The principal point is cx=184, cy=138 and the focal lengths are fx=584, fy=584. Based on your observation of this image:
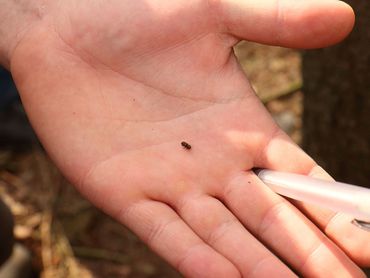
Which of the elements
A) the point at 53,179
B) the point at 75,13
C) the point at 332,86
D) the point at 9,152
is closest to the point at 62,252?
the point at 53,179

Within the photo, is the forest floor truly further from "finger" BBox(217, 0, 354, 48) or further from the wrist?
"finger" BBox(217, 0, 354, 48)

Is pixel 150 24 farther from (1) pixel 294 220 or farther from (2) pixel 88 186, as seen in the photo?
(1) pixel 294 220

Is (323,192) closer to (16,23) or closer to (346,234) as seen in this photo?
(346,234)

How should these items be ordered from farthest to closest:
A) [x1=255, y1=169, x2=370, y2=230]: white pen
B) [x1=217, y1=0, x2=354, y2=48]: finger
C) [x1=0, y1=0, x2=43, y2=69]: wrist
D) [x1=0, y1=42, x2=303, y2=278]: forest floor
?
1. [x1=0, y1=42, x2=303, y2=278]: forest floor
2. [x1=0, y1=0, x2=43, y2=69]: wrist
3. [x1=217, y1=0, x2=354, y2=48]: finger
4. [x1=255, y1=169, x2=370, y2=230]: white pen

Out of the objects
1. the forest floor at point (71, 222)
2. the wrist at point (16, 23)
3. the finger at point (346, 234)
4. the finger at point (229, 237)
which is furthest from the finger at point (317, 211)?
the forest floor at point (71, 222)

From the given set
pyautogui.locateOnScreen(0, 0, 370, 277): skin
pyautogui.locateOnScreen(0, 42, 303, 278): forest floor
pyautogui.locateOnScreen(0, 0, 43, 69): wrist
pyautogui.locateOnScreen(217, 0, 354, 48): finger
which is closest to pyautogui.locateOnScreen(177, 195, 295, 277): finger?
pyautogui.locateOnScreen(0, 0, 370, 277): skin
